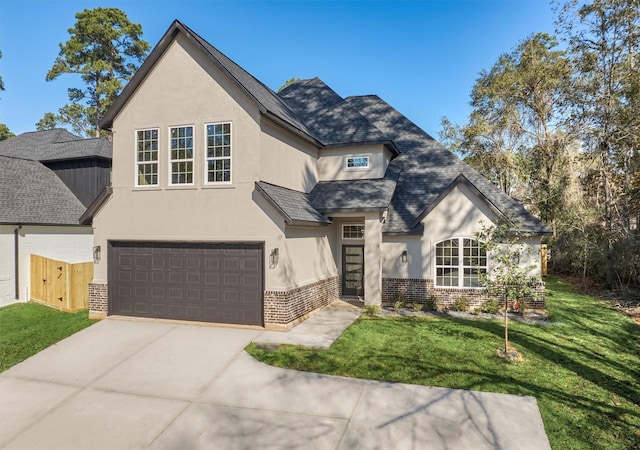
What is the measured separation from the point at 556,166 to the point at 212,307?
Answer: 26162 mm

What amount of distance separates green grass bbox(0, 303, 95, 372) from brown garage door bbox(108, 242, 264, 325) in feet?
4.71

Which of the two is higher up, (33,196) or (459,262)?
(33,196)

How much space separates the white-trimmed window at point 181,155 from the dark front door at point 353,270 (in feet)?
22.8

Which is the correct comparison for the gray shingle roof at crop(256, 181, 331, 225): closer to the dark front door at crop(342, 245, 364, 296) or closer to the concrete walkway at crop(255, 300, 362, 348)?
the dark front door at crop(342, 245, 364, 296)

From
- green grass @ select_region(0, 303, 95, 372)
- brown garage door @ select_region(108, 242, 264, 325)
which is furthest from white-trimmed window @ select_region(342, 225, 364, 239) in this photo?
green grass @ select_region(0, 303, 95, 372)

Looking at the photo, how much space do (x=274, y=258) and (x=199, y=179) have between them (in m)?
3.53

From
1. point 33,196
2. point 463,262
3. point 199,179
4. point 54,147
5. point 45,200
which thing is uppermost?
point 54,147

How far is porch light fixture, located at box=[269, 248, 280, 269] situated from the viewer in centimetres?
1095

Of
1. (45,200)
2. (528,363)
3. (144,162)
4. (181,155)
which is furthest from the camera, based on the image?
(45,200)

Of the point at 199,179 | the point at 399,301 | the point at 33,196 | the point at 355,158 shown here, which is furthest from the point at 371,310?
the point at 33,196

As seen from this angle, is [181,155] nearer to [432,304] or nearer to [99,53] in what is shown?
[432,304]

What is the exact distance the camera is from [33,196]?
56.4ft

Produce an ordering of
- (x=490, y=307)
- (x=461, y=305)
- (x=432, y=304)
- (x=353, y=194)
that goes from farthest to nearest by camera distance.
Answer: (x=353, y=194)
(x=432, y=304)
(x=461, y=305)
(x=490, y=307)

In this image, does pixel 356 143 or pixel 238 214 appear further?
pixel 356 143
